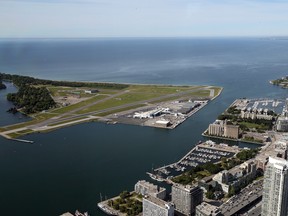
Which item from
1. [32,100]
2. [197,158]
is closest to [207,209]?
[197,158]

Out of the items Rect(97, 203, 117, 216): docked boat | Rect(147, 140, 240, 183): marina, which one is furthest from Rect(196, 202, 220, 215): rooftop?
Rect(147, 140, 240, 183): marina

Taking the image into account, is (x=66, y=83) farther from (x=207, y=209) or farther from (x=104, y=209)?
(x=207, y=209)

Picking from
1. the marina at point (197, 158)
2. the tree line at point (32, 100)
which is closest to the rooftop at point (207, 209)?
the marina at point (197, 158)

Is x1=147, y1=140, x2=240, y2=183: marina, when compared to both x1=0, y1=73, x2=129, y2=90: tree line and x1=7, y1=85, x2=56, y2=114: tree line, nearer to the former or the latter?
x1=7, y1=85, x2=56, y2=114: tree line

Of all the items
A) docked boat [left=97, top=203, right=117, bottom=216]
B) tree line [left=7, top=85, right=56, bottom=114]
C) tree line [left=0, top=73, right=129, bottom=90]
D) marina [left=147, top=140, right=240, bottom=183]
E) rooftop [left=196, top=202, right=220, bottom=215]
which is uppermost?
tree line [left=0, top=73, right=129, bottom=90]

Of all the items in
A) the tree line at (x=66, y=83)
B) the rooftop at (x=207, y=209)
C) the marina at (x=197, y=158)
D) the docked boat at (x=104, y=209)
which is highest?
the tree line at (x=66, y=83)

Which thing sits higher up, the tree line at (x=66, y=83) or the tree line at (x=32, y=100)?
the tree line at (x=66, y=83)

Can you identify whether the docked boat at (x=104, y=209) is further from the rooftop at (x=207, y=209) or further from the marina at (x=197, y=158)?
the rooftop at (x=207, y=209)

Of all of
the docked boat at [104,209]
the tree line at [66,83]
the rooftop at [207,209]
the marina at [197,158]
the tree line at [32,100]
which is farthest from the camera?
the tree line at [66,83]

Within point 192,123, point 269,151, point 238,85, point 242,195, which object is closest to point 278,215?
point 242,195

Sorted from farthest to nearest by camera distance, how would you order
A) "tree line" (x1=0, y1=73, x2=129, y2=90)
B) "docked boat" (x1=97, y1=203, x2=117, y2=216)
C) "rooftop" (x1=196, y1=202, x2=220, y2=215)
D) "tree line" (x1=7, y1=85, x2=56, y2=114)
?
"tree line" (x1=0, y1=73, x2=129, y2=90), "tree line" (x1=7, y1=85, x2=56, y2=114), "docked boat" (x1=97, y1=203, x2=117, y2=216), "rooftop" (x1=196, y1=202, x2=220, y2=215)
